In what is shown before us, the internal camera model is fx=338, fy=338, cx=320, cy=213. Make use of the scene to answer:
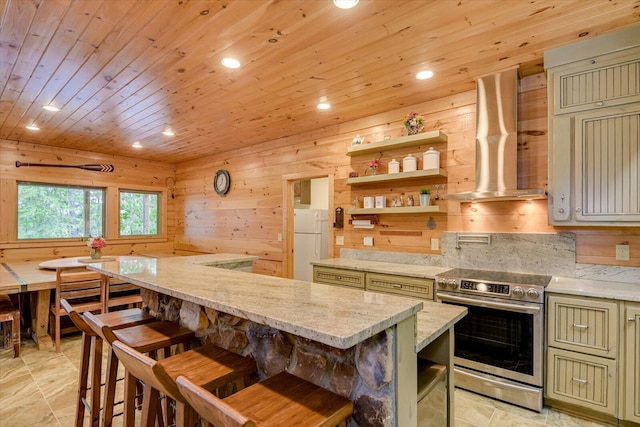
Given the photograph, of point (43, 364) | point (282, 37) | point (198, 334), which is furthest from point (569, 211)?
point (43, 364)

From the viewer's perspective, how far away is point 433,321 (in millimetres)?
1512

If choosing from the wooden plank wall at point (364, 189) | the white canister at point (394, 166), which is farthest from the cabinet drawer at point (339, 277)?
the white canister at point (394, 166)

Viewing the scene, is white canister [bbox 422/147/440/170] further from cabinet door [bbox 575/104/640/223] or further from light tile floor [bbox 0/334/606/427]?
light tile floor [bbox 0/334/606/427]

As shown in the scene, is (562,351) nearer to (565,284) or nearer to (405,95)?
(565,284)

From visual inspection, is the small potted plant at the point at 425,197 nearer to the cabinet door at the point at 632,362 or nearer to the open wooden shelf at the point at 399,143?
the open wooden shelf at the point at 399,143

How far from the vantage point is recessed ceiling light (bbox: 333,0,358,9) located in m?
1.77

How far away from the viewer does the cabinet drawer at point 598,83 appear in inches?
85.0

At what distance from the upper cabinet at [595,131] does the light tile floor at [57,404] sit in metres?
1.36

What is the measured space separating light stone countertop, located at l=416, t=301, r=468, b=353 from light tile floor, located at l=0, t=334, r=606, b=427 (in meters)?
1.07

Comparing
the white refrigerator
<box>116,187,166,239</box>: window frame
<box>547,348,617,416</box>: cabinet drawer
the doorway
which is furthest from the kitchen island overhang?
<box>116,187,166,239</box>: window frame

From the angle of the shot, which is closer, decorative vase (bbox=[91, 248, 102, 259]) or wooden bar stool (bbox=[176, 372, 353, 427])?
wooden bar stool (bbox=[176, 372, 353, 427])

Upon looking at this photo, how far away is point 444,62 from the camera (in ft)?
8.25

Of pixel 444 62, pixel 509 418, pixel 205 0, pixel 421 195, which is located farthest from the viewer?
pixel 421 195

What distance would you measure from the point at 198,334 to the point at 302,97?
2.28 meters
